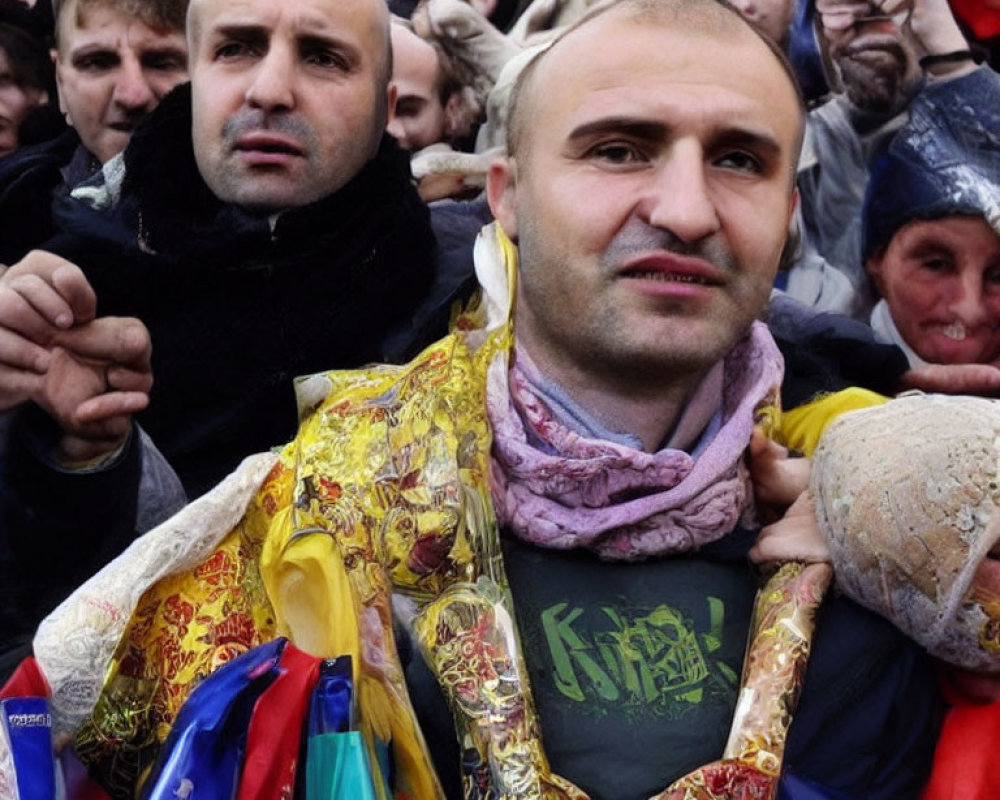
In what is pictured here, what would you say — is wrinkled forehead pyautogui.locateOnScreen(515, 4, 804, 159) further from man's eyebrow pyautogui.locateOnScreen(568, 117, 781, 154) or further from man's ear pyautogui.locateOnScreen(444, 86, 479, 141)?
man's ear pyautogui.locateOnScreen(444, 86, 479, 141)

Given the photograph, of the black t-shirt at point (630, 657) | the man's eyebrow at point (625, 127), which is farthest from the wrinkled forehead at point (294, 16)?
the black t-shirt at point (630, 657)

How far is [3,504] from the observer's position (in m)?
2.37

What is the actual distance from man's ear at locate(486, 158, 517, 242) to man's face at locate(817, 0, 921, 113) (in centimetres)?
107

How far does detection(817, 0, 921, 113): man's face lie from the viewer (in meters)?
3.14

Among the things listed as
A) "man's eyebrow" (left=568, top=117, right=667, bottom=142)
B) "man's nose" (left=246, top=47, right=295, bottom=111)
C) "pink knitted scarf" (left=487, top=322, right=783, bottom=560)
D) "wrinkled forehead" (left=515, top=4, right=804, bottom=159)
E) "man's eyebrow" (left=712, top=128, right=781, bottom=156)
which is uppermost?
"wrinkled forehead" (left=515, top=4, right=804, bottom=159)

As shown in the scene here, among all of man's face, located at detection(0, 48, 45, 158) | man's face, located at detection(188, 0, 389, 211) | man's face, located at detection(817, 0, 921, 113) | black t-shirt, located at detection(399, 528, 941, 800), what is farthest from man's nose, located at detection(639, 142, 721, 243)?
man's face, located at detection(0, 48, 45, 158)

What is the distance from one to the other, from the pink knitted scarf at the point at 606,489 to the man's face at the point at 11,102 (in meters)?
1.99

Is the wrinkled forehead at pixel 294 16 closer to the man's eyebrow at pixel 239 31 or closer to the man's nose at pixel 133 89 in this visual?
the man's eyebrow at pixel 239 31

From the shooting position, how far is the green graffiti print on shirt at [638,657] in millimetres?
2064

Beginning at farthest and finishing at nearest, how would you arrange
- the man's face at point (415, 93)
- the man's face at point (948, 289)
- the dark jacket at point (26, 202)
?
the man's face at point (415, 93) < the dark jacket at point (26, 202) < the man's face at point (948, 289)

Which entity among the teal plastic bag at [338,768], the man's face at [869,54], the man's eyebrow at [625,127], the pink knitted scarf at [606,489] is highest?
the man's eyebrow at [625,127]

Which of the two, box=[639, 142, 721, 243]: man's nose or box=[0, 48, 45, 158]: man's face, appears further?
box=[0, 48, 45, 158]: man's face

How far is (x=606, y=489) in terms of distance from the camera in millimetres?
2162

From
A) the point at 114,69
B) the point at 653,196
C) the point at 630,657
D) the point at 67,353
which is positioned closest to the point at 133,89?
the point at 114,69
